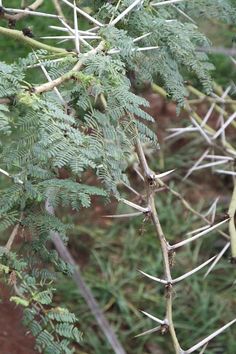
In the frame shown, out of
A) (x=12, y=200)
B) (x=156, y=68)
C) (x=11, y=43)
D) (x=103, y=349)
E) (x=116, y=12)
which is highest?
(x=116, y=12)

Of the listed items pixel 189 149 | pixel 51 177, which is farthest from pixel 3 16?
pixel 189 149

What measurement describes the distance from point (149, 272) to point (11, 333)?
2.12 feet

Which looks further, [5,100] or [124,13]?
[124,13]

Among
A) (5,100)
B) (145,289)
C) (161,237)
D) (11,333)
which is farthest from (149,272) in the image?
(5,100)

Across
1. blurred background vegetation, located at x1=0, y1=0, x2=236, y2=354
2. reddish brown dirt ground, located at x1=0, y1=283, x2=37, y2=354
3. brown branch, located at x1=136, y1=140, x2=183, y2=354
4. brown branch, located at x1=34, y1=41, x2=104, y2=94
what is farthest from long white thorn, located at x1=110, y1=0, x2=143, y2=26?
reddish brown dirt ground, located at x1=0, y1=283, x2=37, y2=354

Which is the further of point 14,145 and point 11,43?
point 11,43

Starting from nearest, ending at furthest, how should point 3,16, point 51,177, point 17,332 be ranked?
point 51,177 < point 3,16 < point 17,332

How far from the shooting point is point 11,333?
2814 millimetres

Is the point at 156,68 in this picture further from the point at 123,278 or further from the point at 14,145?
the point at 123,278

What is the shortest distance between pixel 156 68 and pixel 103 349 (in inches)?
56.0

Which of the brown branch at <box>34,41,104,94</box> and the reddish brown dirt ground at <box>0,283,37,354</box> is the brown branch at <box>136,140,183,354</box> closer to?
the brown branch at <box>34,41,104,94</box>

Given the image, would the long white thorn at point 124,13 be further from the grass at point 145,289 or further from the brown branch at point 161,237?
the grass at point 145,289

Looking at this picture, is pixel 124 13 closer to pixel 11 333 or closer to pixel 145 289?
pixel 11 333

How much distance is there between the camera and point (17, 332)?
9.28ft
